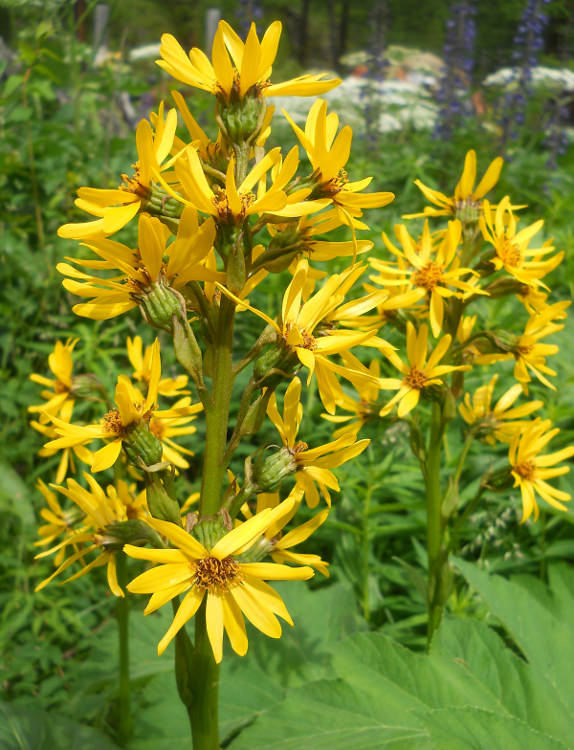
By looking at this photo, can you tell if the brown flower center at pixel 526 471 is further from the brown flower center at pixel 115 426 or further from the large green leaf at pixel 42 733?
the large green leaf at pixel 42 733

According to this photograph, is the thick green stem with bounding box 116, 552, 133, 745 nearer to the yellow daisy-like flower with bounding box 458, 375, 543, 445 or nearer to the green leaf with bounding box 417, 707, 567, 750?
the green leaf with bounding box 417, 707, 567, 750

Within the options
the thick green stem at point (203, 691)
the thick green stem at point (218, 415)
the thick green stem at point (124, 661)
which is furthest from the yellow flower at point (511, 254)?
the thick green stem at point (124, 661)

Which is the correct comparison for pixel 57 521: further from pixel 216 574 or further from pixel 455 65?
pixel 455 65

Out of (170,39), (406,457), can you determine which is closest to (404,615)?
(406,457)

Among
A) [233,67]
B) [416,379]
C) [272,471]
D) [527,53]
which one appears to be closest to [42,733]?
[272,471]

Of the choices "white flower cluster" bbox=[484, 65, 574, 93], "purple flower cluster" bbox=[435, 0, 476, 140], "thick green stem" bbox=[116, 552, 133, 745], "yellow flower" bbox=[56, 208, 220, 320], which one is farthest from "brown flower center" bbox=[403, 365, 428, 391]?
"white flower cluster" bbox=[484, 65, 574, 93]

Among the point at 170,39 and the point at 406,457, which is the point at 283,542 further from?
the point at 406,457

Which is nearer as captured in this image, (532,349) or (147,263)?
(147,263)
